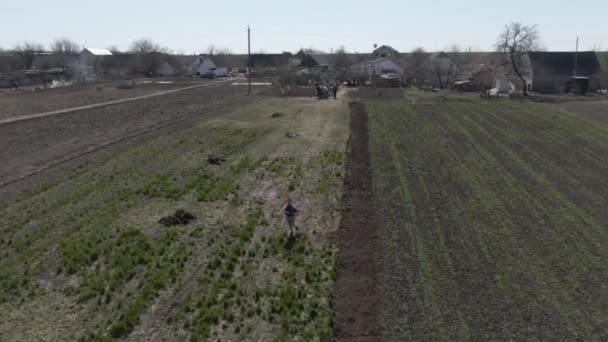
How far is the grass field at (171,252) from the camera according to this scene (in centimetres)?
1188

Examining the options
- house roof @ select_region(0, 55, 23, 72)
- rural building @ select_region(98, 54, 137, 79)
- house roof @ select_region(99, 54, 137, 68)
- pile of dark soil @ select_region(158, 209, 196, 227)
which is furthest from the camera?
house roof @ select_region(99, 54, 137, 68)

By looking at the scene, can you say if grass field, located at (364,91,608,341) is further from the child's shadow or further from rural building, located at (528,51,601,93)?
rural building, located at (528,51,601,93)

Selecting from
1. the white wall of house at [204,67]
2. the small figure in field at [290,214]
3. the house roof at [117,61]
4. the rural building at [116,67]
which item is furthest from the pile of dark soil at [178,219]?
the house roof at [117,61]

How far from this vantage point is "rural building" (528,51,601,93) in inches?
2864

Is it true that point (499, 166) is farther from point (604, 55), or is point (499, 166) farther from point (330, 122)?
point (604, 55)

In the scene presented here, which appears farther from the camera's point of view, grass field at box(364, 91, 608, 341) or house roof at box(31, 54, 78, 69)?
house roof at box(31, 54, 78, 69)

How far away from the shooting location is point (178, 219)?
1833cm

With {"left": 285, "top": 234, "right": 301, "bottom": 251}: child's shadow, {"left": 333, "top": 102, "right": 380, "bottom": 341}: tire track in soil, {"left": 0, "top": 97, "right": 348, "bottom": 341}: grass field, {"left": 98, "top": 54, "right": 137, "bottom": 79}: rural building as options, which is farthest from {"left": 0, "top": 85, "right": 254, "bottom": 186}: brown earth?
{"left": 98, "top": 54, "right": 137, "bottom": 79}: rural building

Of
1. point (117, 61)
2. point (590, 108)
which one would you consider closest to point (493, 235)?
point (590, 108)

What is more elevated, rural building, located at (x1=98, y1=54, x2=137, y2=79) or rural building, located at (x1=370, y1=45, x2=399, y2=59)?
rural building, located at (x1=370, y1=45, x2=399, y2=59)

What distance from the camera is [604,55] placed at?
394 feet

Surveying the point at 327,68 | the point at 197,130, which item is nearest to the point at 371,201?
the point at 197,130

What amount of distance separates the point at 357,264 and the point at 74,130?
1223 inches

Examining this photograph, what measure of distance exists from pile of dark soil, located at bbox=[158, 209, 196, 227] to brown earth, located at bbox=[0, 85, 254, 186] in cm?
1032
